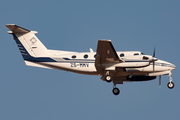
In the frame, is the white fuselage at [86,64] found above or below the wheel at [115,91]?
above

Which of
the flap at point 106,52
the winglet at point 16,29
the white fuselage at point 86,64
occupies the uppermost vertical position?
the winglet at point 16,29

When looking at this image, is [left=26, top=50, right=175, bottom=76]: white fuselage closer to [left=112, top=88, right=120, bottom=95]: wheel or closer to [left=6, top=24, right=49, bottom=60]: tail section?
[left=6, top=24, right=49, bottom=60]: tail section

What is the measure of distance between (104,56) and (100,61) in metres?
0.65

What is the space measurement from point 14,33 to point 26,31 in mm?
987

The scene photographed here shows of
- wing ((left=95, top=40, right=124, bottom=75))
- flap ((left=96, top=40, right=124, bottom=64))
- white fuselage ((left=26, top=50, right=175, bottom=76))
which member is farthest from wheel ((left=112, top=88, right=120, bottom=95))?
flap ((left=96, top=40, right=124, bottom=64))

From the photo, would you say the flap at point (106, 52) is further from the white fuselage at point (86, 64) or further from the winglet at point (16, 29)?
the winglet at point (16, 29)

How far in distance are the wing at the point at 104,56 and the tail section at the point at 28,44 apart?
15.4 feet

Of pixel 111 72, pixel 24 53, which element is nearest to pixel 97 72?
pixel 111 72

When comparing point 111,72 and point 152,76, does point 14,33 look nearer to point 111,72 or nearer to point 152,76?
point 111,72

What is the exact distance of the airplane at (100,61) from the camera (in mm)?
23328

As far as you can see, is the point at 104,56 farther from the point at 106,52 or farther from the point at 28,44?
the point at 28,44

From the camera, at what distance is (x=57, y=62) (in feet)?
82.5

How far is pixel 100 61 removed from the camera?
23.5 meters

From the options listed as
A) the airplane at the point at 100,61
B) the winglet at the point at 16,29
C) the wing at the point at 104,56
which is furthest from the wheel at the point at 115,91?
the winglet at the point at 16,29
